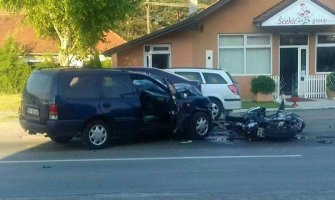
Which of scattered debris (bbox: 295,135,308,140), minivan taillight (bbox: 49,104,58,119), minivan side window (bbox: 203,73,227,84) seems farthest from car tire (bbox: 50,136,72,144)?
minivan side window (bbox: 203,73,227,84)

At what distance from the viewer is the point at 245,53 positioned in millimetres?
27766

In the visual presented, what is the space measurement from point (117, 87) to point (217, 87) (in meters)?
6.88

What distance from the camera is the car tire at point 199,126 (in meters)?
14.8

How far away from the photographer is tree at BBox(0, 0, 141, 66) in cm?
2305

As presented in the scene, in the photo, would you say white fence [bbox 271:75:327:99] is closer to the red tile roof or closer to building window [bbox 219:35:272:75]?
building window [bbox 219:35:272:75]

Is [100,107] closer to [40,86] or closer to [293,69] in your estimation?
[40,86]

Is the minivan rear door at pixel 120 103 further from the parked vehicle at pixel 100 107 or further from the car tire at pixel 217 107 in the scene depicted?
the car tire at pixel 217 107

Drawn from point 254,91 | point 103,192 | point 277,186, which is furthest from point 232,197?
point 254,91

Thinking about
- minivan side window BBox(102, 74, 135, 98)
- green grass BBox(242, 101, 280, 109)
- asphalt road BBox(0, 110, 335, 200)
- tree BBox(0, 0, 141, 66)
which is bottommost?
asphalt road BBox(0, 110, 335, 200)

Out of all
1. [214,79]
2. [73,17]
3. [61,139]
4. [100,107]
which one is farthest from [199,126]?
[73,17]

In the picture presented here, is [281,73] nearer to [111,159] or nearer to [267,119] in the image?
[267,119]

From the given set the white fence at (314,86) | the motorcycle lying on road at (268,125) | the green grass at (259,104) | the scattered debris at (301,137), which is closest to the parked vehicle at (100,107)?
the motorcycle lying on road at (268,125)

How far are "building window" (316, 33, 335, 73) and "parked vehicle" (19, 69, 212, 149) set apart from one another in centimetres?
1478

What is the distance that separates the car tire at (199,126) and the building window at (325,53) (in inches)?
572
